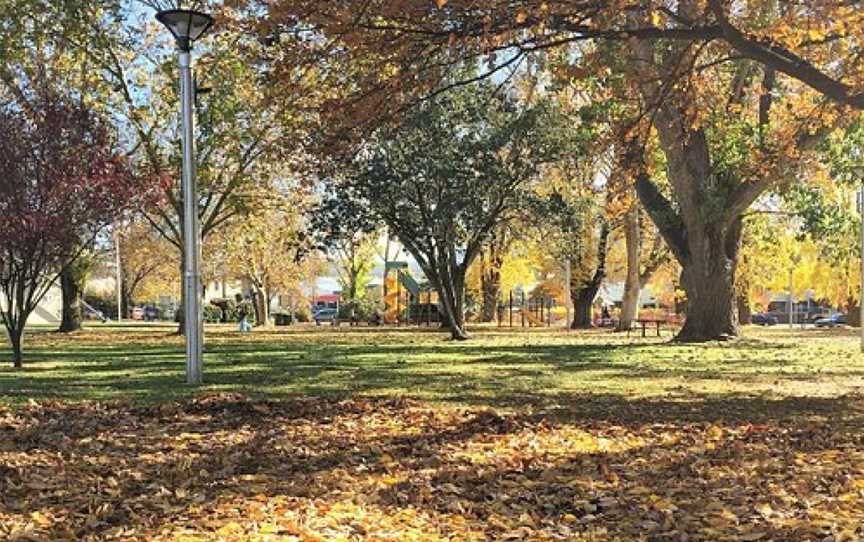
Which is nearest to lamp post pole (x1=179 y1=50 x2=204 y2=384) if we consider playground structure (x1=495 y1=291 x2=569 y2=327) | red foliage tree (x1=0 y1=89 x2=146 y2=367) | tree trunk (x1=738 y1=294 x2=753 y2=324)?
red foliage tree (x1=0 y1=89 x2=146 y2=367)

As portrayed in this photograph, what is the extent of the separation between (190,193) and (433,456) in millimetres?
6287

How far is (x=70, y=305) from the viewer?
34.5 meters

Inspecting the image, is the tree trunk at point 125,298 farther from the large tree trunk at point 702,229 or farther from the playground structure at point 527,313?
the large tree trunk at point 702,229

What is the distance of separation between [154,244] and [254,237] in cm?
1919

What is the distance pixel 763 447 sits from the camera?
23.7 feet

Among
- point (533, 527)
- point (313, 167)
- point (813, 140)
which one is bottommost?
point (533, 527)

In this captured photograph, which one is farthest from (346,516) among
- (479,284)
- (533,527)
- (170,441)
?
(479,284)

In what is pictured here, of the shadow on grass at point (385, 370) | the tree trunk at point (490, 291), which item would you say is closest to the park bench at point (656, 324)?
the shadow on grass at point (385, 370)

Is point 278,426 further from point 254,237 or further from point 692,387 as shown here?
point 254,237

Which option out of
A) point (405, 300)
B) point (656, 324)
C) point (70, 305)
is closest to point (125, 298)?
point (405, 300)

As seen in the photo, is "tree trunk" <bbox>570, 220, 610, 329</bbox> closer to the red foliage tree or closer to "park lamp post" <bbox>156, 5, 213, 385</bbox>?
the red foliage tree

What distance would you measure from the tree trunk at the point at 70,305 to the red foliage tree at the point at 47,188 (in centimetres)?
1979

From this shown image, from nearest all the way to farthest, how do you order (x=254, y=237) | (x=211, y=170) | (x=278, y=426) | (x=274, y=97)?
(x=278, y=426)
(x=274, y=97)
(x=211, y=170)
(x=254, y=237)

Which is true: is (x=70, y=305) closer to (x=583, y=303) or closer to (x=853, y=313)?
(x=583, y=303)
